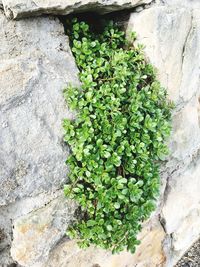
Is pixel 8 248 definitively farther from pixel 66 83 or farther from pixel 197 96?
pixel 197 96

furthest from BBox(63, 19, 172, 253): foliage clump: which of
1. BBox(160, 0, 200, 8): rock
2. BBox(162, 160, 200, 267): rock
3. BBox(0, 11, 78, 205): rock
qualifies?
BBox(162, 160, 200, 267): rock

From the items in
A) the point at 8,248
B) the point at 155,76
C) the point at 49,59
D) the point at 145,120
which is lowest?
the point at 8,248

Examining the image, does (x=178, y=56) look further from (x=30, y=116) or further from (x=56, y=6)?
(x=30, y=116)

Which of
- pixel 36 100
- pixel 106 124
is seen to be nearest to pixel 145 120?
pixel 106 124

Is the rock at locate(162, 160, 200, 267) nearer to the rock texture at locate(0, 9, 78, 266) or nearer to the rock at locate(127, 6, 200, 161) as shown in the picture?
the rock at locate(127, 6, 200, 161)

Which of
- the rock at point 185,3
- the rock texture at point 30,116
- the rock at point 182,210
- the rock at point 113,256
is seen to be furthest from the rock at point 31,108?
the rock at point 182,210

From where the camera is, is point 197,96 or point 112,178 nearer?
point 112,178

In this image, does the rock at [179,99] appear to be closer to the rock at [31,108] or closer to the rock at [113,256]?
the rock at [113,256]
